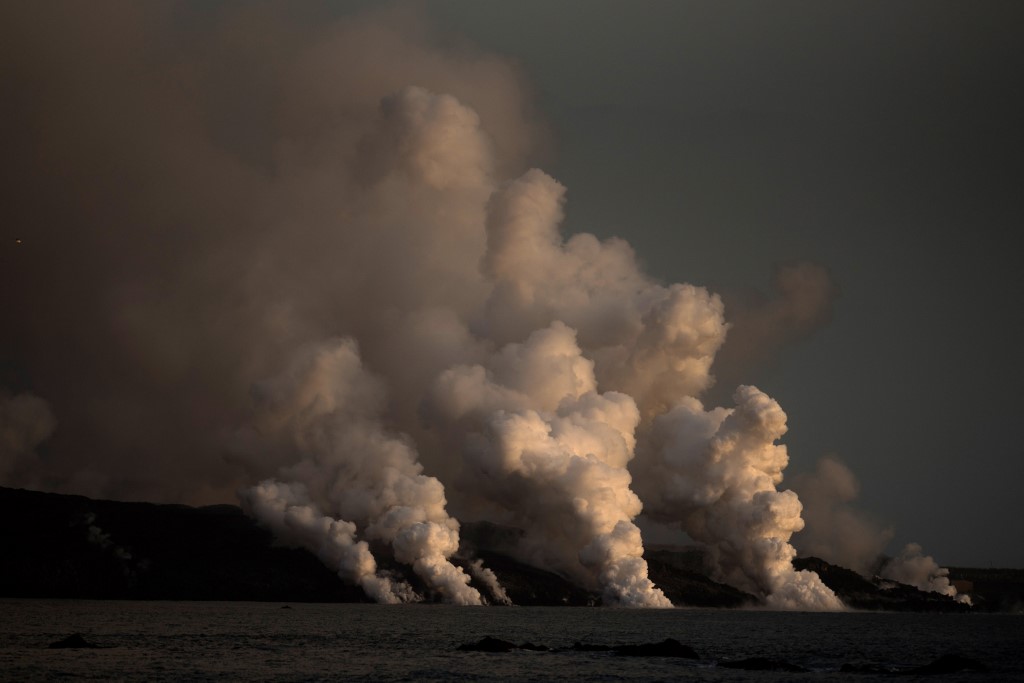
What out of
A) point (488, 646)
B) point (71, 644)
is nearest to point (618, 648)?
point (488, 646)

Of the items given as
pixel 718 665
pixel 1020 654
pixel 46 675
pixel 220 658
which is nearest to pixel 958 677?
pixel 718 665

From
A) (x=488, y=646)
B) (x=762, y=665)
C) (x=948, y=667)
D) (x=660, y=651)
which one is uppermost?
(x=948, y=667)

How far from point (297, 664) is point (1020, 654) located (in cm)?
11490

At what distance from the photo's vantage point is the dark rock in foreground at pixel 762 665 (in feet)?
483

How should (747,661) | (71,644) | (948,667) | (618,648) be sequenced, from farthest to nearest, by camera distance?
(618,648)
(71,644)
(747,661)
(948,667)

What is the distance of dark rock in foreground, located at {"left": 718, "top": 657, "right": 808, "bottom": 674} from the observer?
14725 cm

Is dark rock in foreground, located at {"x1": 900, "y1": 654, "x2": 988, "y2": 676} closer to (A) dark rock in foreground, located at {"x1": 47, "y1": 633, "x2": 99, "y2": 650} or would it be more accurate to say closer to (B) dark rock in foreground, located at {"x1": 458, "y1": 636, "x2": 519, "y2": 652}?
(B) dark rock in foreground, located at {"x1": 458, "y1": 636, "x2": 519, "y2": 652}

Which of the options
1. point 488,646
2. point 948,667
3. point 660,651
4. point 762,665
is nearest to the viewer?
point 762,665

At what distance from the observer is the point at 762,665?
150000mm

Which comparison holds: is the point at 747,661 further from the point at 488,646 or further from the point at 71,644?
the point at 71,644

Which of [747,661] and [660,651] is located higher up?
[660,651]

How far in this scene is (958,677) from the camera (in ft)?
455

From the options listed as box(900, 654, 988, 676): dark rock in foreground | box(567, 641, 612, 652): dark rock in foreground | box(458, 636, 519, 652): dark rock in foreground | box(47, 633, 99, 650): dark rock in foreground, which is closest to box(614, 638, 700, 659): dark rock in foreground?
box(567, 641, 612, 652): dark rock in foreground

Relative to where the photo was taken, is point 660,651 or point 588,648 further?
point 588,648
